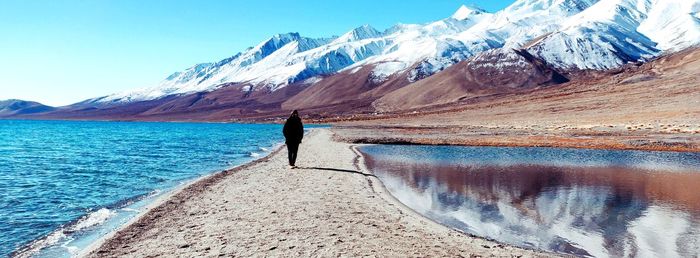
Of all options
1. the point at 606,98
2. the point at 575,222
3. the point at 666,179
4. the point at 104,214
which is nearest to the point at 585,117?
the point at 606,98

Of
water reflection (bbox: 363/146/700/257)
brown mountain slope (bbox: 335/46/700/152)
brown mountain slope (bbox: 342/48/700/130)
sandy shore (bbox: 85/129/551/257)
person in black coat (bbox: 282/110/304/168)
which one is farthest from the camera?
brown mountain slope (bbox: 342/48/700/130)

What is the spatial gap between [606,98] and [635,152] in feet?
264

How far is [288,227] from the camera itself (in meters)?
12.8

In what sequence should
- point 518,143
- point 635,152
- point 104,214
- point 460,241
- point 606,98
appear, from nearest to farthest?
point 460,241, point 104,214, point 635,152, point 518,143, point 606,98

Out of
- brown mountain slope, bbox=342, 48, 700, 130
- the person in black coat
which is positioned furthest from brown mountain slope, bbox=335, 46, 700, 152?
the person in black coat

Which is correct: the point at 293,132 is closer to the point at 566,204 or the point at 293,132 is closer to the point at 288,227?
the point at 288,227

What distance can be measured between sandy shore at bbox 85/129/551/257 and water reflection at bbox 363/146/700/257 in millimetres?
1545

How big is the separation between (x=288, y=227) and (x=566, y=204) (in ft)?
33.6

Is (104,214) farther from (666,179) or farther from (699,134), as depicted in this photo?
(699,134)

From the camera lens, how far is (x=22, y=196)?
68.1 ft

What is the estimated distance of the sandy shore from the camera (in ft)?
35.7

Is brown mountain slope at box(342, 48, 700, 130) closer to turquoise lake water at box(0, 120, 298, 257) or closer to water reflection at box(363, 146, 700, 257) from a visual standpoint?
water reflection at box(363, 146, 700, 257)

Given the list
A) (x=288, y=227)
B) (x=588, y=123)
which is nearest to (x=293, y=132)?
(x=288, y=227)

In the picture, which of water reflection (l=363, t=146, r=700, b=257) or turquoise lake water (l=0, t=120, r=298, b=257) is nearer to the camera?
water reflection (l=363, t=146, r=700, b=257)
